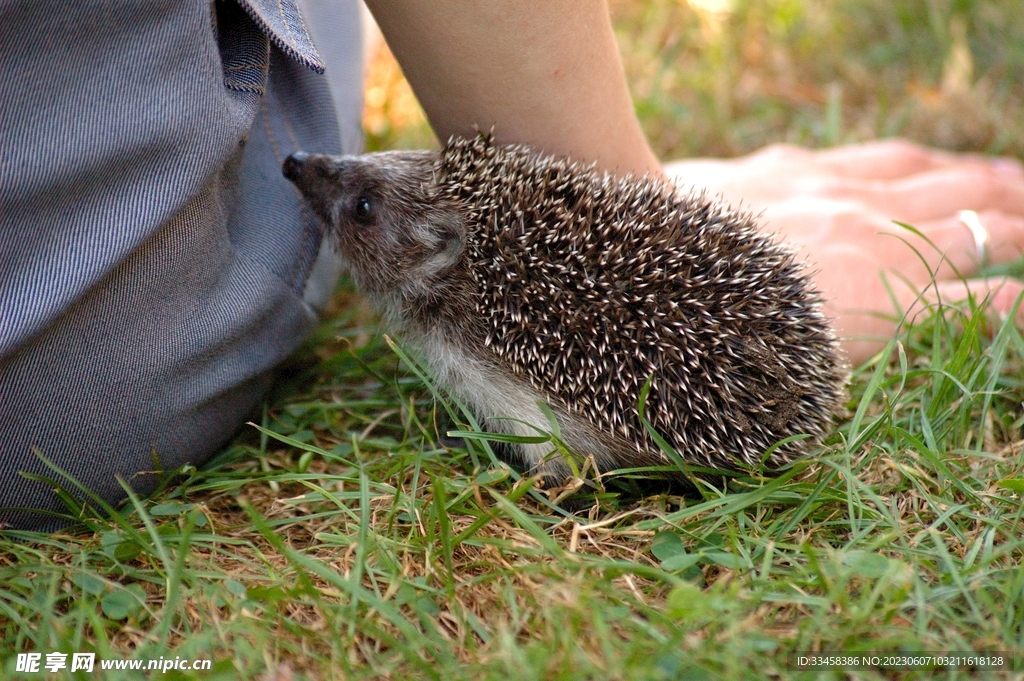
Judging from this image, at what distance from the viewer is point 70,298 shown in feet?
6.52

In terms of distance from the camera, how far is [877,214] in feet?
12.1

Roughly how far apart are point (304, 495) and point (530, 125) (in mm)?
1403

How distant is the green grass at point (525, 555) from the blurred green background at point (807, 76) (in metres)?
2.06

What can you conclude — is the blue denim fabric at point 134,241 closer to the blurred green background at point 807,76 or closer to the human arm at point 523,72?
the human arm at point 523,72

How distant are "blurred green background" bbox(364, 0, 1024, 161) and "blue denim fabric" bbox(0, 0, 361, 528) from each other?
7.53ft

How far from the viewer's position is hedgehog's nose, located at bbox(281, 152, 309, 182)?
2.86 metres

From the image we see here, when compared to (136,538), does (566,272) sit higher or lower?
higher

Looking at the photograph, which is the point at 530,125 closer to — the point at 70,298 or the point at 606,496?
the point at 606,496

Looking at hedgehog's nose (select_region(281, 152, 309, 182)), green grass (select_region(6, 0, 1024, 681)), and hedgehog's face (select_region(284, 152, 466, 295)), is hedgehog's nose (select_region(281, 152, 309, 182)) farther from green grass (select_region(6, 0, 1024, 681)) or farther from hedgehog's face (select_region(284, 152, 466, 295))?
green grass (select_region(6, 0, 1024, 681))

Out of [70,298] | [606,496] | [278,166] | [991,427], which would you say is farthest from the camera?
[278,166]

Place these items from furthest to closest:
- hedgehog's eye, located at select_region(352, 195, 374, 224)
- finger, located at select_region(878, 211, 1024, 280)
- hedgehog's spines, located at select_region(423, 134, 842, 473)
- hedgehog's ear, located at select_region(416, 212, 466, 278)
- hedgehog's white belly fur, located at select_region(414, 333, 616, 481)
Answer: finger, located at select_region(878, 211, 1024, 280)
hedgehog's eye, located at select_region(352, 195, 374, 224)
hedgehog's ear, located at select_region(416, 212, 466, 278)
hedgehog's white belly fur, located at select_region(414, 333, 616, 481)
hedgehog's spines, located at select_region(423, 134, 842, 473)

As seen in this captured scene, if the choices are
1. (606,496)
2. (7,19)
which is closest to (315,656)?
(606,496)

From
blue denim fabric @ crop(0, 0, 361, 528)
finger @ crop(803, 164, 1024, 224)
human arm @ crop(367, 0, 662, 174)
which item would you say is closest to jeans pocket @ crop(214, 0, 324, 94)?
blue denim fabric @ crop(0, 0, 361, 528)

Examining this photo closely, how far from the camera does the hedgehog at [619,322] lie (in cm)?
238
